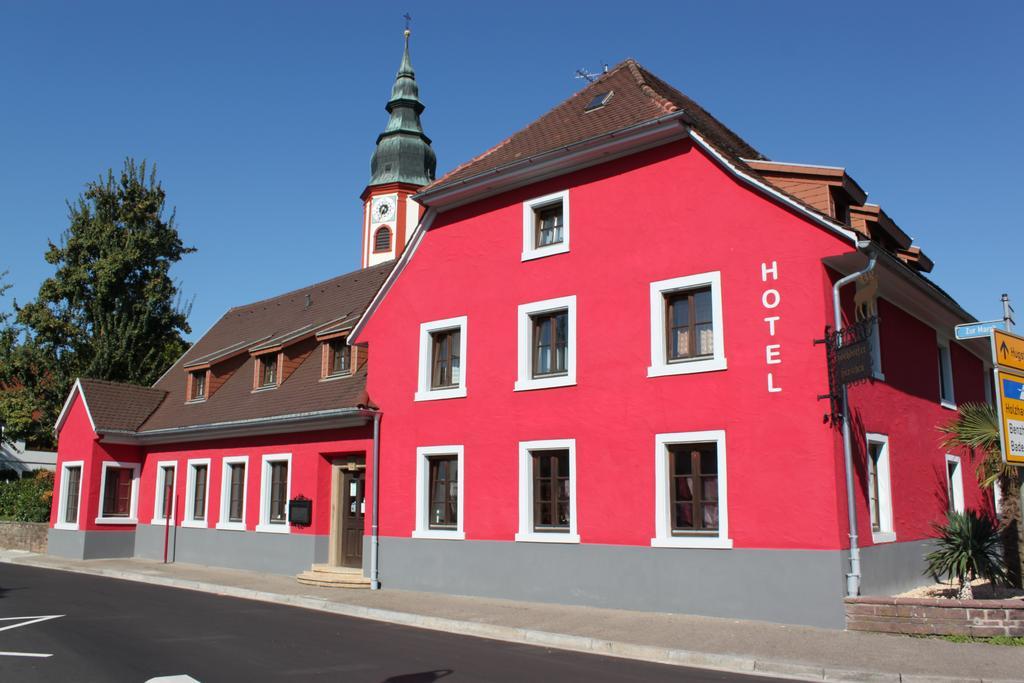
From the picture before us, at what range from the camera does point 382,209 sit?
38.4m

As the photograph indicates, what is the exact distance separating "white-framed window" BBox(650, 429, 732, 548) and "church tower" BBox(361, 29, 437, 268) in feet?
82.2

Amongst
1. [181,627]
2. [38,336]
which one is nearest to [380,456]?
[181,627]

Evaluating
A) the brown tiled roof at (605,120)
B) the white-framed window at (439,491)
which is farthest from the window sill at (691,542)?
the brown tiled roof at (605,120)

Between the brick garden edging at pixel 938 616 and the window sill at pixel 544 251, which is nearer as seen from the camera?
the brick garden edging at pixel 938 616

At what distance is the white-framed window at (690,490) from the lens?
12.7 meters

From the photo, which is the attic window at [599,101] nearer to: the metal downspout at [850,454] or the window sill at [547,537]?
the metal downspout at [850,454]

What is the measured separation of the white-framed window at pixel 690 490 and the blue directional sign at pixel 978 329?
3.76 metres

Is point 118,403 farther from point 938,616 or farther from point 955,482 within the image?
point 938,616

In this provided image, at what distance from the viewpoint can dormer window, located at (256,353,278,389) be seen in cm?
2318

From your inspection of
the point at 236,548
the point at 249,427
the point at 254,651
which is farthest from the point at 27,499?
the point at 254,651

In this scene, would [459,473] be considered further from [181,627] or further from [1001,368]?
[1001,368]

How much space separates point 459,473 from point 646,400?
14.1 ft

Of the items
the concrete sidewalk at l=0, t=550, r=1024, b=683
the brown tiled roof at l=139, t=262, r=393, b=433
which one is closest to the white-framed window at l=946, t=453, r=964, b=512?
the concrete sidewalk at l=0, t=550, r=1024, b=683

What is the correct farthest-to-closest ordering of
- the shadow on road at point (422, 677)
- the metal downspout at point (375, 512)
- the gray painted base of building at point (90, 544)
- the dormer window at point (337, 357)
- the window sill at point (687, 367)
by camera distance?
the gray painted base of building at point (90, 544) → the dormer window at point (337, 357) → the metal downspout at point (375, 512) → the window sill at point (687, 367) → the shadow on road at point (422, 677)
